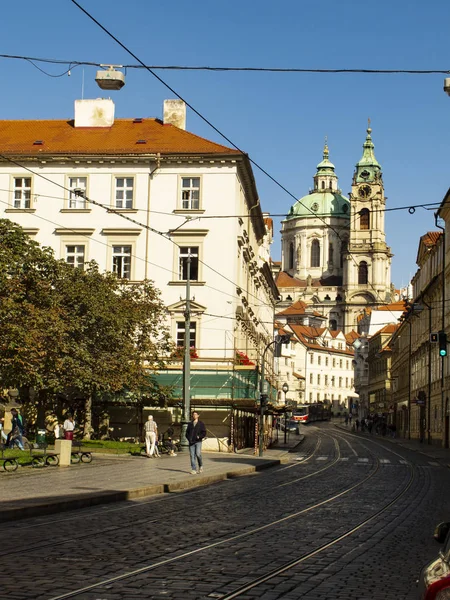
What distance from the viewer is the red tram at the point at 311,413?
5404 inches

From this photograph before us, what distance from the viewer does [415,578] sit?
11.5 metres

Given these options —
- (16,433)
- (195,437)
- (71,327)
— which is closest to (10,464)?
(195,437)

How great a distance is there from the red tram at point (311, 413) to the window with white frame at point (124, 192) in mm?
74913

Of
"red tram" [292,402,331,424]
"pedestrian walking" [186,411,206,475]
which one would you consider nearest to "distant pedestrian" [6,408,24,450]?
"pedestrian walking" [186,411,206,475]

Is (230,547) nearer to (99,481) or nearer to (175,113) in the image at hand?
(99,481)

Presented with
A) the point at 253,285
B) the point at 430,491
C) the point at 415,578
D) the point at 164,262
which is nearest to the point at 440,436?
the point at 253,285

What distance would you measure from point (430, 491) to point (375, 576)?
54.6 feet

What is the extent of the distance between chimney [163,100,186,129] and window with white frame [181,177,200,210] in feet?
22.0

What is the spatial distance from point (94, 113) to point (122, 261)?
398 inches

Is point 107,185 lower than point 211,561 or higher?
higher

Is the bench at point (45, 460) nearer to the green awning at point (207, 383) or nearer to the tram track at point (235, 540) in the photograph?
the tram track at point (235, 540)

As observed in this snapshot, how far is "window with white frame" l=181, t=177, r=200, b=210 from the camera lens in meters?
52.7

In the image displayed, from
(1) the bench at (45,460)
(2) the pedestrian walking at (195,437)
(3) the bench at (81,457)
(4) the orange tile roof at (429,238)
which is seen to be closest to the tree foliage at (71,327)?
(3) the bench at (81,457)

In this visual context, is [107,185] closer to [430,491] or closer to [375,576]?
[430,491]
